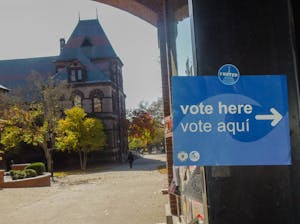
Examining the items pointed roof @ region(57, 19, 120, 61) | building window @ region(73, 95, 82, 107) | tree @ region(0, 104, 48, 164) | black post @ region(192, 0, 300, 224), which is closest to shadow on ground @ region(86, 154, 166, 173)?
tree @ region(0, 104, 48, 164)

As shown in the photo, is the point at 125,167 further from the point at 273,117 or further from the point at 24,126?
the point at 273,117

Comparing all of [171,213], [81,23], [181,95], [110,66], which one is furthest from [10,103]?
[181,95]

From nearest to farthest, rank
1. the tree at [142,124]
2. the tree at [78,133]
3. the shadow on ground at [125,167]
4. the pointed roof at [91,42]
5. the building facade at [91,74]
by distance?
the shadow on ground at [125,167]
the tree at [78,133]
the building facade at [91,74]
the pointed roof at [91,42]
the tree at [142,124]

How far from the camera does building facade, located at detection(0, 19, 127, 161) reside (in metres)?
41.8

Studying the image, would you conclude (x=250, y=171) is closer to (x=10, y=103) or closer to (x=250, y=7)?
(x=250, y=7)

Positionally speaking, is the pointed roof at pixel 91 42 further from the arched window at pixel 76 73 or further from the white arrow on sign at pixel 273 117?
the white arrow on sign at pixel 273 117

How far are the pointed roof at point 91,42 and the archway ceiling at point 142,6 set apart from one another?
40665 mm

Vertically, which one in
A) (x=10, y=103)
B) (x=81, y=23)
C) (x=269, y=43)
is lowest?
(x=269, y=43)

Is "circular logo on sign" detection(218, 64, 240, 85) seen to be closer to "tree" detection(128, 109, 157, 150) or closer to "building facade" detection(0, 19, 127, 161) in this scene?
"building facade" detection(0, 19, 127, 161)

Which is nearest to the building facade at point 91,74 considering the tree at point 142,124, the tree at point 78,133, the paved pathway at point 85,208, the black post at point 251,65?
the tree at point 142,124

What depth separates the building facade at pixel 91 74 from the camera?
41.8m

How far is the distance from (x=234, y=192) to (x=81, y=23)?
5118 cm


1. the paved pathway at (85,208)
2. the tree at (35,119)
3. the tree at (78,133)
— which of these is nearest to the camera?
the paved pathway at (85,208)

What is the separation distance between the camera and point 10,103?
109ft
